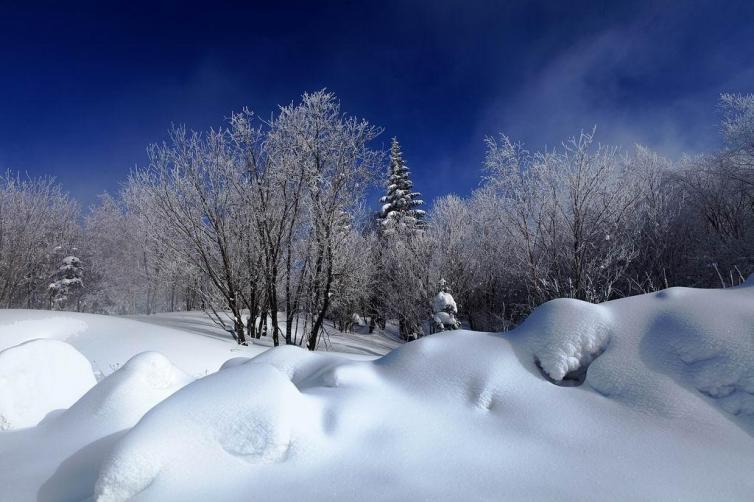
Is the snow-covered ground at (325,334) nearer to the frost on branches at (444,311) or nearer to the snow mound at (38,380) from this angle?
the frost on branches at (444,311)

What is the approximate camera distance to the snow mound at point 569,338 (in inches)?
106

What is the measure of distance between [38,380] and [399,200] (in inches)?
992

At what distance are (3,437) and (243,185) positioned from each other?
9317 mm

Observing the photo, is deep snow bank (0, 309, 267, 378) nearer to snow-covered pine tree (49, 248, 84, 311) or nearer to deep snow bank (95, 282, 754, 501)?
deep snow bank (95, 282, 754, 501)

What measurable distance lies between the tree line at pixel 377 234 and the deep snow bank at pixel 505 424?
2.23 metres

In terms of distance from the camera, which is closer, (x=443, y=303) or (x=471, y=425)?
(x=471, y=425)

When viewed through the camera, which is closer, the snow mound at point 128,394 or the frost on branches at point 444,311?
the snow mound at point 128,394

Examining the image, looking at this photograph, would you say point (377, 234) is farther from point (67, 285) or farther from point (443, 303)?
point (67, 285)

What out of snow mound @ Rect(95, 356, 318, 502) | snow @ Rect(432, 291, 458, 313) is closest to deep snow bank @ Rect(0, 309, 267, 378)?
snow mound @ Rect(95, 356, 318, 502)

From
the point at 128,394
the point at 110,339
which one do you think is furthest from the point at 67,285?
the point at 128,394

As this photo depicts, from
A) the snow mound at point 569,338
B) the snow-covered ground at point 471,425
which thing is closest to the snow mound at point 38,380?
the snow-covered ground at point 471,425

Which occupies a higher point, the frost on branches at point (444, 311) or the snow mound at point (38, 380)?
the frost on branches at point (444, 311)

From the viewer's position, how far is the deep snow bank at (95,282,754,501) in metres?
1.99

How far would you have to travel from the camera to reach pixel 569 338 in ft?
9.02
